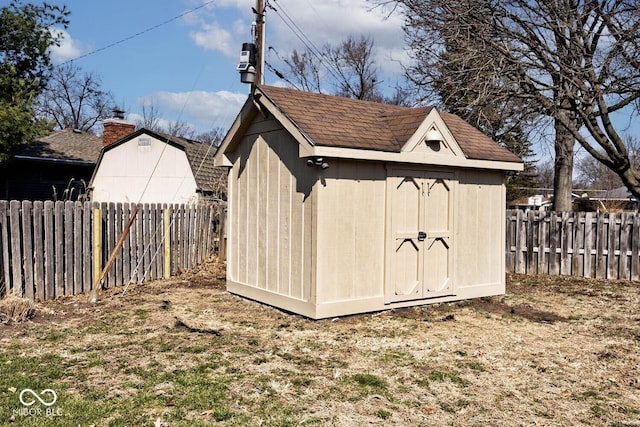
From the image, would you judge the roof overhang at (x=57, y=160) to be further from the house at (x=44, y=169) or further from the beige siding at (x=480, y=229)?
the beige siding at (x=480, y=229)

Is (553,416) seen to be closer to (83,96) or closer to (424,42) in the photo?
(424,42)

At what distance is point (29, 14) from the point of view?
1577cm

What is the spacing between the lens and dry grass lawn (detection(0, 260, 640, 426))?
4.36 m

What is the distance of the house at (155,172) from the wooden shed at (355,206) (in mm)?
7877

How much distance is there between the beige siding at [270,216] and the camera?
7.79 metres

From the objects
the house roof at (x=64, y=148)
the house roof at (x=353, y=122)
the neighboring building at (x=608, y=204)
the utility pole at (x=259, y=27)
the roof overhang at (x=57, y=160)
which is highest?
the utility pole at (x=259, y=27)

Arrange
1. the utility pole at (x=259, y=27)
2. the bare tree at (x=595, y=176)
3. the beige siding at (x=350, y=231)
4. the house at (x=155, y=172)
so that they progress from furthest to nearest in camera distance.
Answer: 1. the bare tree at (x=595, y=176)
2. the house at (x=155, y=172)
3. the utility pole at (x=259, y=27)
4. the beige siding at (x=350, y=231)

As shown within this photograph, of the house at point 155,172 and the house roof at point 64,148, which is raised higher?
the house roof at point 64,148

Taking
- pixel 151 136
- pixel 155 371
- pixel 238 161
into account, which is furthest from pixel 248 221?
pixel 151 136

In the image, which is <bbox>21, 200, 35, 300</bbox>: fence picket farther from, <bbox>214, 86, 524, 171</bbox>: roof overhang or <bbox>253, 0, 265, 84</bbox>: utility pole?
<bbox>253, 0, 265, 84</bbox>: utility pole

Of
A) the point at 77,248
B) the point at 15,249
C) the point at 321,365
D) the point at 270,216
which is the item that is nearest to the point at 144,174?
the point at 77,248

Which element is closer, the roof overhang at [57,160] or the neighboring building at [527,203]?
the roof overhang at [57,160]

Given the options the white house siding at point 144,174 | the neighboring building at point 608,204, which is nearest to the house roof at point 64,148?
the white house siding at point 144,174

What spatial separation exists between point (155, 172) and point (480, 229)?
500 inches
